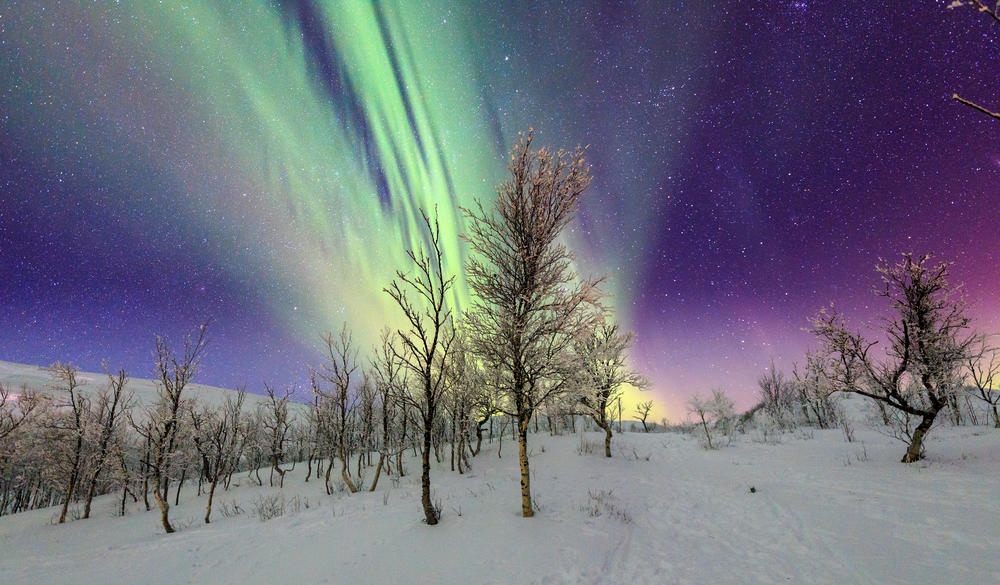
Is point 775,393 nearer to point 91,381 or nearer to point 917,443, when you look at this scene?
point 917,443

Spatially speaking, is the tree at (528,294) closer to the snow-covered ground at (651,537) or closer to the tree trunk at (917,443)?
the snow-covered ground at (651,537)

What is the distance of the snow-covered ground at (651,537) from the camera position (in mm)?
6020

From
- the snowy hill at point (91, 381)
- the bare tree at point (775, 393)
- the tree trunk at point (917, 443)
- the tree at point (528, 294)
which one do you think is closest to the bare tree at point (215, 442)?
the tree at point (528, 294)

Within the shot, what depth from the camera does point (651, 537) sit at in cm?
806

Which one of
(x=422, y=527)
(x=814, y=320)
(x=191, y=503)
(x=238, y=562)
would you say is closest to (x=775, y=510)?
(x=814, y=320)

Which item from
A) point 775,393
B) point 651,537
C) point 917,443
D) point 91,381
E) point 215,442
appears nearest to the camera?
point 651,537

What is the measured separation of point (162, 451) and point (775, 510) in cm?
2202

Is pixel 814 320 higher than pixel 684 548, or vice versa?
pixel 814 320

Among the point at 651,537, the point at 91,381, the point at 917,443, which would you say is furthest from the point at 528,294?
the point at 91,381

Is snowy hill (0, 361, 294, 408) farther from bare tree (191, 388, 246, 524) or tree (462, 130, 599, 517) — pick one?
tree (462, 130, 599, 517)

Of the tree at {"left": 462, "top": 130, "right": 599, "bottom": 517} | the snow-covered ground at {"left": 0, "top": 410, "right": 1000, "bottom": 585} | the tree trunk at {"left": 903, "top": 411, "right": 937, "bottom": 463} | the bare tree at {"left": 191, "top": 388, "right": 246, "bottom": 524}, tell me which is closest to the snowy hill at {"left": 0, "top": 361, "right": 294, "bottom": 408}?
the bare tree at {"left": 191, "top": 388, "right": 246, "bottom": 524}

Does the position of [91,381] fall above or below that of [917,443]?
above

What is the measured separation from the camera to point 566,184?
1001cm

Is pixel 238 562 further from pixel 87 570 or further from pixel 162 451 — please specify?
pixel 162 451
